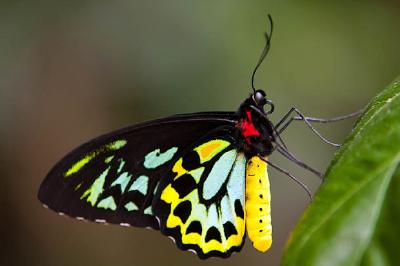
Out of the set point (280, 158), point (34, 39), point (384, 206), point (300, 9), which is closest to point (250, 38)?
point (300, 9)

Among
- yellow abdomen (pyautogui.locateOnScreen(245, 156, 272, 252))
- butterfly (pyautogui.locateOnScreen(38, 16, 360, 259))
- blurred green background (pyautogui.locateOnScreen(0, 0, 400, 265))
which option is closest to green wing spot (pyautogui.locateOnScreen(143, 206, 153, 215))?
butterfly (pyautogui.locateOnScreen(38, 16, 360, 259))

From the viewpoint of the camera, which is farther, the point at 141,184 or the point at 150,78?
the point at 150,78

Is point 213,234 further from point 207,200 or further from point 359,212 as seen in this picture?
point 359,212

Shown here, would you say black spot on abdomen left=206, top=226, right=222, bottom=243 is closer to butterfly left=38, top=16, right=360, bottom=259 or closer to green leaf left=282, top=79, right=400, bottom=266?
butterfly left=38, top=16, right=360, bottom=259

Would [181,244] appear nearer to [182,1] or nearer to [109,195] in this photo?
[109,195]

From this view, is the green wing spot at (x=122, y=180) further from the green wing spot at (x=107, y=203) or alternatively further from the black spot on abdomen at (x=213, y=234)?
the black spot on abdomen at (x=213, y=234)

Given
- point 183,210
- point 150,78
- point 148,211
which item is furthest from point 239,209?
point 150,78

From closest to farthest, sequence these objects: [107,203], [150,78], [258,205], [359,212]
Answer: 1. [359,212]
2. [258,205]
3. [107,203]
4. [150,78]

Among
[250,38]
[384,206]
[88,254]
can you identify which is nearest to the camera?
[384,206]
